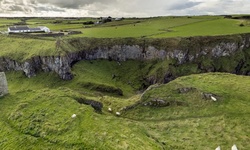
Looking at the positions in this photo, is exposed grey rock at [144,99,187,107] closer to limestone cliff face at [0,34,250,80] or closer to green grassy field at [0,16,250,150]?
green grassy field at [0,16,250,150]

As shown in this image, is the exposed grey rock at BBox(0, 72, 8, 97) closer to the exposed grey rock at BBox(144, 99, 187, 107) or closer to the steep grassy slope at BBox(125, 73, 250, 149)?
the steep grassy slope at BBox(125, 73, 250, 149)

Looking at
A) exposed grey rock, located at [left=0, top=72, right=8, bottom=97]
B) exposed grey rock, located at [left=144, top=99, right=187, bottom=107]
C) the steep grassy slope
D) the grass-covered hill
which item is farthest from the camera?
exposed grey rock, located at [left=144, top=99, right=187, bottom=107]

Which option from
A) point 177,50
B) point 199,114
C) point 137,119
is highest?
point 177,50

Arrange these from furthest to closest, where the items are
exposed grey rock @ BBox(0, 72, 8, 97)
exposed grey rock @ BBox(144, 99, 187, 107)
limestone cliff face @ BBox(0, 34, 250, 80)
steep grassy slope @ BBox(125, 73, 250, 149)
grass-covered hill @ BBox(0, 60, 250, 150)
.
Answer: limestone cliff face @ BBox(0, 34, 250, 80) < exposed grey rock @ BBox(144, 99, 187, 107) < steep grassy slope @ BBox(125, 73, 250, 149) < exposed grey rock @ BBox(0, 72, 8, 97) < grass-covered hill @ BBox(0, 60, 250, 150)

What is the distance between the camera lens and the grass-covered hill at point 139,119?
82.8 feet

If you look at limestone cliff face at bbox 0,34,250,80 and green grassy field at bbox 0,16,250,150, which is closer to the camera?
green grassy field at bbox 0,16,250,150

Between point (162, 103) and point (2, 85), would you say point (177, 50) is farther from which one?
point (2, 85)

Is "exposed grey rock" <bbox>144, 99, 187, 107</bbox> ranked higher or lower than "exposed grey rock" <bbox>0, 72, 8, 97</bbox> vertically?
lower

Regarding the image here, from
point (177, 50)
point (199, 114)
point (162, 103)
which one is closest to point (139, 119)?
point (162, 103)

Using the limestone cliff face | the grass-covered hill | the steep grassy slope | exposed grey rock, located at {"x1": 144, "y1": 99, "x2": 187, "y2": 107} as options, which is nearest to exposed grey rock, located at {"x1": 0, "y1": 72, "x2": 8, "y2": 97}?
the grass-covered hill

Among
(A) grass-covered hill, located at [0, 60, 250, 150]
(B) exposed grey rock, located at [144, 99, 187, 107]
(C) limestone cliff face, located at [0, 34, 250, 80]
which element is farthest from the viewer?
(C) limestone cliff face, located at [0, 34, 250, 80]

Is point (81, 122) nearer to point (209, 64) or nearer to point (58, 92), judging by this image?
point (58, 92)

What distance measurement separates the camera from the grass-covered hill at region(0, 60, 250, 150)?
82.8 ft

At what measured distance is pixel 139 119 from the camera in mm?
41875
